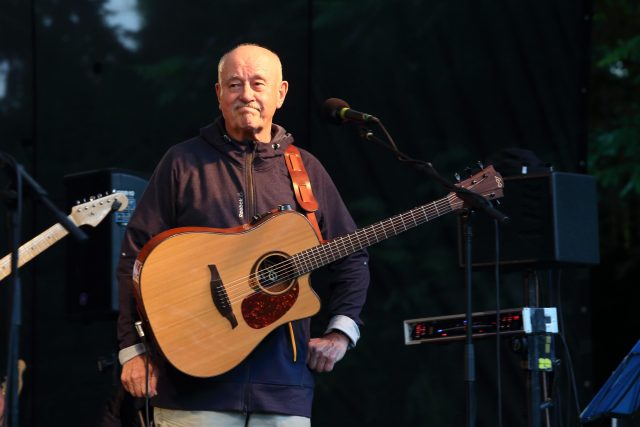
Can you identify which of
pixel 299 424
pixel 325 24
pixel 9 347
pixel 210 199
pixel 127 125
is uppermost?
pixel 325 24

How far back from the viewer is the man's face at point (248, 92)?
12.3 ft

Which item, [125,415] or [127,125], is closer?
[125,415]

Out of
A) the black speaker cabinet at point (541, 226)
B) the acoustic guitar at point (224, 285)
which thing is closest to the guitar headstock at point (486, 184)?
the acoustic guitar at point (224, 285)

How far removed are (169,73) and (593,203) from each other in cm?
257

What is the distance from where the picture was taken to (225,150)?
376 cm

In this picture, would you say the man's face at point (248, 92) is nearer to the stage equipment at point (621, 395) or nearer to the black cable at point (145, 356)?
the black cable at point (145, 356)

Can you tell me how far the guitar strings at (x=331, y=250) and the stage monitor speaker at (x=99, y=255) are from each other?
4.56ft

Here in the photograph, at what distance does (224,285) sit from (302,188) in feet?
1.57

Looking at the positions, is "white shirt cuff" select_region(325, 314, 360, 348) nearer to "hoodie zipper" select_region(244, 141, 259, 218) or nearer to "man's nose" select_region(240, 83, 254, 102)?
"hoodie zipper" select_region(244, 141, 259, 218)

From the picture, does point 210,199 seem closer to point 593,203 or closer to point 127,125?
point 593,203

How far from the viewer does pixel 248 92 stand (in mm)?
3764

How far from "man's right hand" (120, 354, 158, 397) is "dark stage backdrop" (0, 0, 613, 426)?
237 cm

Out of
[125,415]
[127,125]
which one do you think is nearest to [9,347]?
[125,415]

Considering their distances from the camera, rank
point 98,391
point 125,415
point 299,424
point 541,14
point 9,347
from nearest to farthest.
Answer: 1. point 9,347
2. point 299,424
3. point 125,415
4. point 98,391
5. point 541,14
